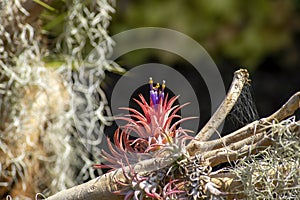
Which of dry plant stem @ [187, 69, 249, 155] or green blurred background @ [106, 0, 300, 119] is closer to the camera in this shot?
dry plant stem @ [187, 69, 249, 155]

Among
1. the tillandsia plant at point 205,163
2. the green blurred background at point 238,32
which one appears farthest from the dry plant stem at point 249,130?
the green blurred background at point 238,32

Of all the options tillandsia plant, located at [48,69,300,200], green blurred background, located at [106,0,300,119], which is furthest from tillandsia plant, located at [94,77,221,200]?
green blurred background, located at [106,0,300,119]

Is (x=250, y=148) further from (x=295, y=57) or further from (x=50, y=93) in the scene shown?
(x=295, y=57)

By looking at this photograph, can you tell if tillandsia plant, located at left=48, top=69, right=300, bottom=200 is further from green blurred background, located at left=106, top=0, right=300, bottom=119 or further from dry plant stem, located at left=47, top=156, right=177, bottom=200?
green blurred background, located at left=106, top=0, right=300, bottom=119

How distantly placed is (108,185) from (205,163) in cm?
10

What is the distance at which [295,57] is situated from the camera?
2439 millimetres

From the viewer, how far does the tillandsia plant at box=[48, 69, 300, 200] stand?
65cm

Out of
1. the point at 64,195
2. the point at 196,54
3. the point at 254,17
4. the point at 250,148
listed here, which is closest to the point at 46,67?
the point at 64,195

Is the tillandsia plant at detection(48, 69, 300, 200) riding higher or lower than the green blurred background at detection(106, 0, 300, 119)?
lower

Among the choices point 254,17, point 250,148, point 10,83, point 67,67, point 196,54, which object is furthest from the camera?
point 254,17

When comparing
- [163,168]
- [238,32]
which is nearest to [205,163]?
[163,168]

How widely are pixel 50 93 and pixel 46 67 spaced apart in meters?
0.04

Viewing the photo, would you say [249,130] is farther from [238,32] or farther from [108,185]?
[238,32]

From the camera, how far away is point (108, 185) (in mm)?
695
